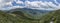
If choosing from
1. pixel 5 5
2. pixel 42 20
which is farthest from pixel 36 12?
pixel 5 5

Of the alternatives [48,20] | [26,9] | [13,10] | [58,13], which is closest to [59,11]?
[58,13]

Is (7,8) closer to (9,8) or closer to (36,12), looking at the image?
(9,8)

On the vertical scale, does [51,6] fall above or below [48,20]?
above

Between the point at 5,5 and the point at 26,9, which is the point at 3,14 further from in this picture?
the point at 26,9

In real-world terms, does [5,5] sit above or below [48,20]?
above

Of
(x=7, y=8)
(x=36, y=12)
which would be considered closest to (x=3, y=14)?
(x=7, y=8)
